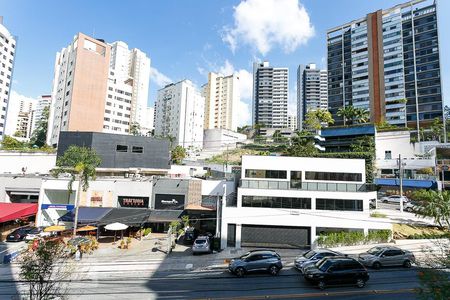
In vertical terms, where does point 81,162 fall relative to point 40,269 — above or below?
above

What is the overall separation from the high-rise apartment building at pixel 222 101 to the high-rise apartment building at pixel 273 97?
25.9 metres

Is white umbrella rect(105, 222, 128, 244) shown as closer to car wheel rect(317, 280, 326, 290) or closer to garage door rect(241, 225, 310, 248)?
garage door rect(241, 225, 310, 248)

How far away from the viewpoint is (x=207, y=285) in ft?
64.1

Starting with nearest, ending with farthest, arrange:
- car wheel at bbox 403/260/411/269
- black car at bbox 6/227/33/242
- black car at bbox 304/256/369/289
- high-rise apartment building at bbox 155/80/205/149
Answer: black car at bbox 304/256/369/289 < car wheel at bbox 403/260/411/269 < black car at bbox 6/227/33/242 < high-rise apartment building at bbox 155/80/205/149

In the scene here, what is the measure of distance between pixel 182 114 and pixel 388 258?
107 metres

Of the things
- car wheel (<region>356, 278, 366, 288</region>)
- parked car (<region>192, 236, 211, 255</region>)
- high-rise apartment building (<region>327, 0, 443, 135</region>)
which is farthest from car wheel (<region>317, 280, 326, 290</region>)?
high-rise apartment building (<region>327, 0, 443, 135</region>)

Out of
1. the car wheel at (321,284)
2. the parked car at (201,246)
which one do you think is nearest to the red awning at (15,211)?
the parked car at (201,246)

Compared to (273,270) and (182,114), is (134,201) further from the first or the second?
(182,114)

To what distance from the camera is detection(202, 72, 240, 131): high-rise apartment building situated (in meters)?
155

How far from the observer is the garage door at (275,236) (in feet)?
103

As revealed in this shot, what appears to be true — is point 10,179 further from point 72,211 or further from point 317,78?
point 317,78

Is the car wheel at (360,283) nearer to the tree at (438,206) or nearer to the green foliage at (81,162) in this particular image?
the tree at (438,206)

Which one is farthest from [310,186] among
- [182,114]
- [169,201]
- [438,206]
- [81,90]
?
[182,114]

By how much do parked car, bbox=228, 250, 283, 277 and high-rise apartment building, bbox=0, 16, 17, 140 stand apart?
103531 millimetres
